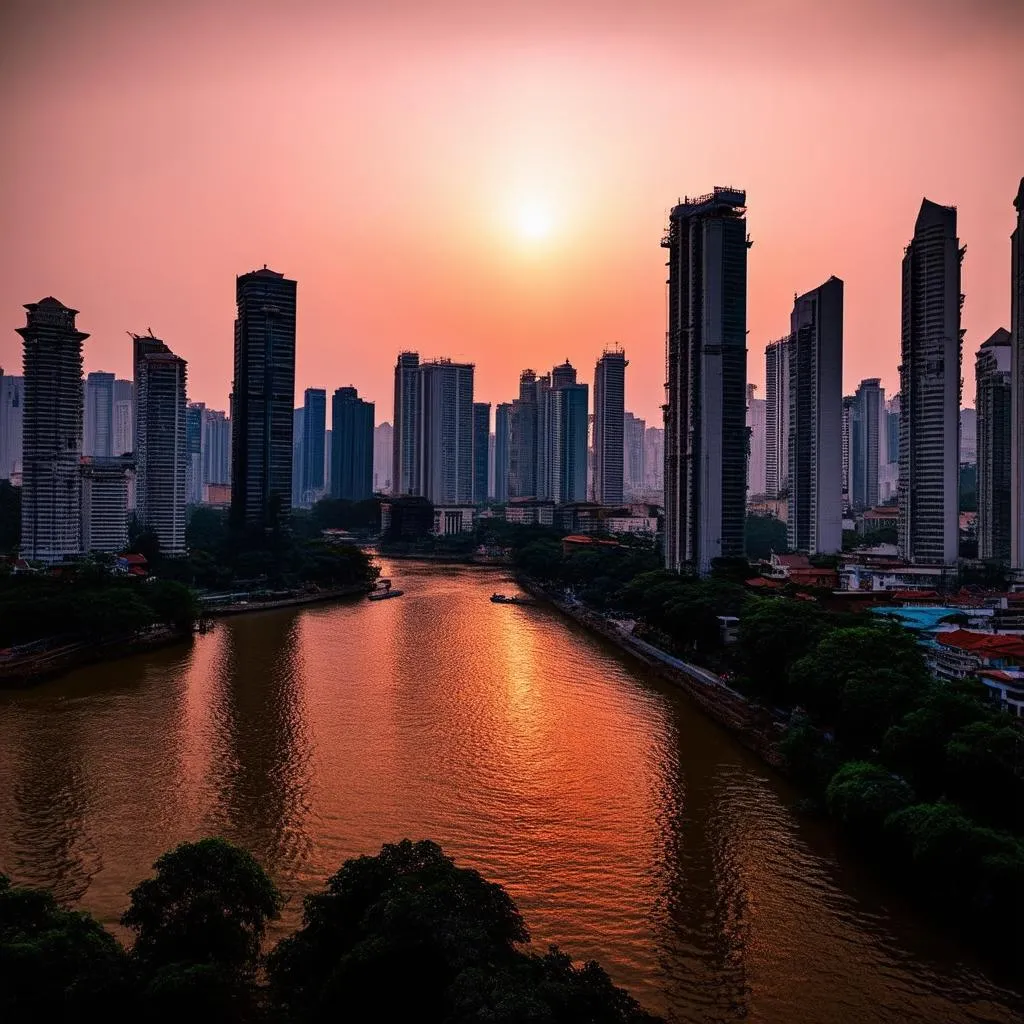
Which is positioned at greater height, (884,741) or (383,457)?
(383,457)

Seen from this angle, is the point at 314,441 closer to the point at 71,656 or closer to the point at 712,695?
the point at 71,656

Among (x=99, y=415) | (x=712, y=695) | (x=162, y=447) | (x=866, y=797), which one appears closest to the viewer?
(x=866, y=797)

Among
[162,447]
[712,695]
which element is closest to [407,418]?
[162,447]

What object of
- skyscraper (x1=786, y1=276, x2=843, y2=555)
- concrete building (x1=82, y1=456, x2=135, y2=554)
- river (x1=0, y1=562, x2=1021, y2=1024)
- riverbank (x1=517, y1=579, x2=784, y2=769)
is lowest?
river (x1=0, y1=562, x2=1021, y2=1024)

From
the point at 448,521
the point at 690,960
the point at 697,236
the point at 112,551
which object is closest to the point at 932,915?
the point at 690,960

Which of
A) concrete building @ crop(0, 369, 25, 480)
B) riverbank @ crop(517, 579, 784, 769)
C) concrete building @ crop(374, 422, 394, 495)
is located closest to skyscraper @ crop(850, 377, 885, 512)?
riverbank @ crop(517, 579, 784, 769)

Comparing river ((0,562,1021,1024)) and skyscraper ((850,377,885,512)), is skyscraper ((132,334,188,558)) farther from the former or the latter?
skyscraper ((850,377,885,512))
